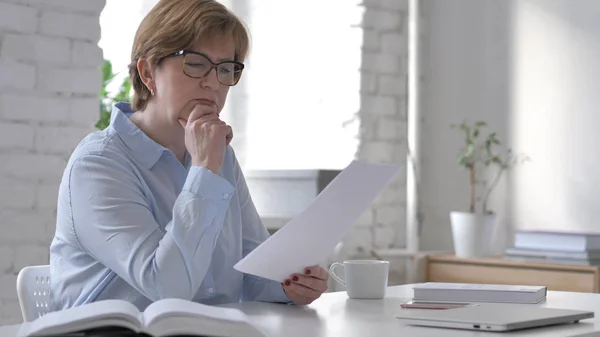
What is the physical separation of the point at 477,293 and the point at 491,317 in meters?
0.33

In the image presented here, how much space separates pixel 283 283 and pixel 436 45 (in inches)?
90.2

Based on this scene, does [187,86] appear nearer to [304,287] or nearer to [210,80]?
[210,80]

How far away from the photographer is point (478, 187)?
3.77 m

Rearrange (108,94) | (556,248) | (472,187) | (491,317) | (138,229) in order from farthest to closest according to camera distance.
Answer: (472,187) → (108,94) → (556,248) → (138,229) → (491,317)

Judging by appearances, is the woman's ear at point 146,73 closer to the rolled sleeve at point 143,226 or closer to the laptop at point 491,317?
the rolled sleeve at point 143,226

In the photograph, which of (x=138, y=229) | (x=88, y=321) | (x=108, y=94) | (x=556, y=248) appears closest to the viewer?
(x=88, y=321)

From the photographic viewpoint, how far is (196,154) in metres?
1.80

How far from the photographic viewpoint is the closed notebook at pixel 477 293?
1.75 metres

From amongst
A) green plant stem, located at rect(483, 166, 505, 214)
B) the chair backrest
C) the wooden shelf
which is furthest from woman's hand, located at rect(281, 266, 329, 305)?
green plant stem, located at rect(483, 166, 505, 214)

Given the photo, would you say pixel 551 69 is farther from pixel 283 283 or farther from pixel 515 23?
pixel 283 283

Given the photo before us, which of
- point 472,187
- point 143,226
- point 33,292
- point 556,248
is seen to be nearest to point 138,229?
point 143,226

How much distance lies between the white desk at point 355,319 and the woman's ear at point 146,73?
1.61 ft

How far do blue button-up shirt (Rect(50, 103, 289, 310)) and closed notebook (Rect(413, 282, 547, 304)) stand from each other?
294mm

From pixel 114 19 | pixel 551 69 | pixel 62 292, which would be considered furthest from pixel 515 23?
pixel 62 292
